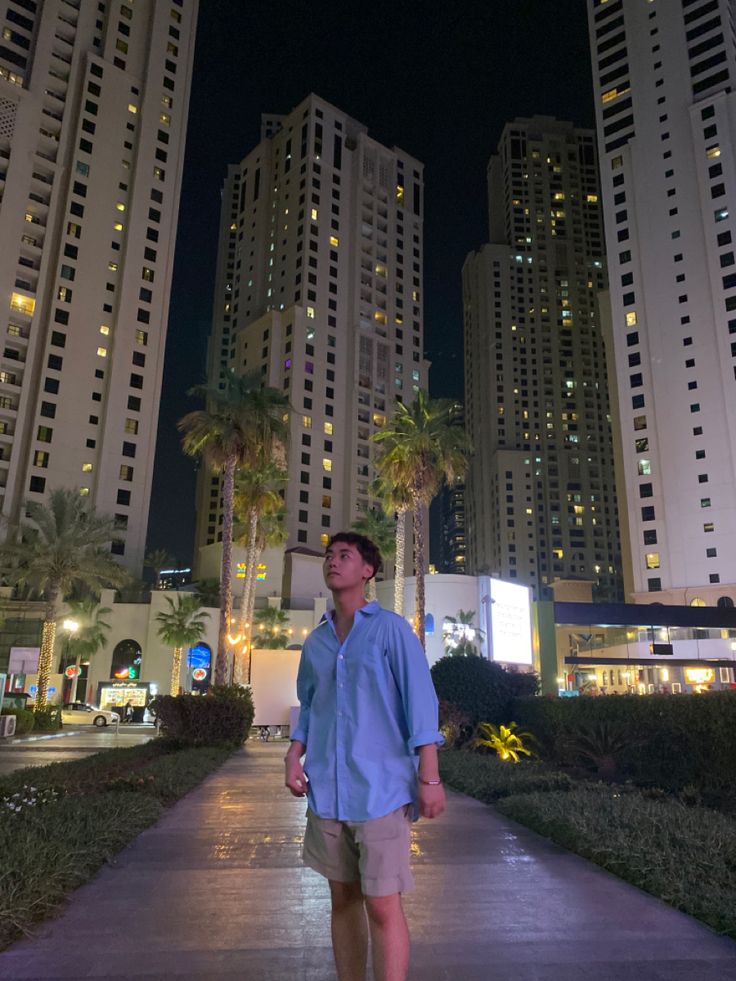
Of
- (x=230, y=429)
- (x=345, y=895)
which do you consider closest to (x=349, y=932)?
(x=345, y=895)

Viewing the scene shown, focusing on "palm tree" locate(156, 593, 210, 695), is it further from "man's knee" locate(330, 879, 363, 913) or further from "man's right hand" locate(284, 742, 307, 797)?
"man's knee" locate(330, 879, 363, 913)

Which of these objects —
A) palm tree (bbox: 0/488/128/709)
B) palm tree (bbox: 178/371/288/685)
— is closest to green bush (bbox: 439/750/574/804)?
palm tree (bbox: 178/371/288/685)

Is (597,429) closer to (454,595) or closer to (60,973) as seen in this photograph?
(454,595)

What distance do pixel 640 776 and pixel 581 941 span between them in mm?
11308

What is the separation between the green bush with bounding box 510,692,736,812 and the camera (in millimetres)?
12836

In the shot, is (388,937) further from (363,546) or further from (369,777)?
(363,546)

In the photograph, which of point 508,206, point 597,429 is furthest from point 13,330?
point 508,206

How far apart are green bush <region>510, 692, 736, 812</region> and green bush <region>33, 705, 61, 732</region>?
93.7 ft

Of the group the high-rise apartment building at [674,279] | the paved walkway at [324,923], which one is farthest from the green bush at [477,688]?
the high-rise apartment building at [674,279]

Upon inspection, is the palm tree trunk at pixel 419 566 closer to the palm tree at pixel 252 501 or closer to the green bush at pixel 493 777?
the palm tree at pixel 252 501

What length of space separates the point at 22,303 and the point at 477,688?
7117 centimetres

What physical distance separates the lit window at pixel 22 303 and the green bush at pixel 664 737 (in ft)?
239

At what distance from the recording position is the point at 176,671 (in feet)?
193

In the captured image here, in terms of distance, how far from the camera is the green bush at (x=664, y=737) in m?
12.8
